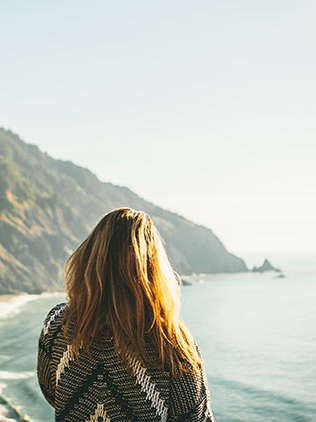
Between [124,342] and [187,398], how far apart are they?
321 mm

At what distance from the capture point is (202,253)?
426 feet

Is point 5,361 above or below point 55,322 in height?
below

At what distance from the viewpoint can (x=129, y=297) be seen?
6.32 feet

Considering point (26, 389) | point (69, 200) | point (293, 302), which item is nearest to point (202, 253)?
point (69, 200)

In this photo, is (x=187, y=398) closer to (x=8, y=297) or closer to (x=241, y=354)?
(x=241, y=354)

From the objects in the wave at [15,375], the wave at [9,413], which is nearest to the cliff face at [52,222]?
the wave at [15,375]

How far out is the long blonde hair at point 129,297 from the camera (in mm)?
1873

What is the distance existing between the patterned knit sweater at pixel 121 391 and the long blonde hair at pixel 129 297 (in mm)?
47

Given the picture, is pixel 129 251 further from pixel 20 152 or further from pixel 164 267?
pixel 20 152

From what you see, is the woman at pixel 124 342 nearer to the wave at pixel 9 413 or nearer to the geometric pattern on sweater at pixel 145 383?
the geometric pattern on sweater at pixel 145 383

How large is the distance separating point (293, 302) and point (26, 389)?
195ft

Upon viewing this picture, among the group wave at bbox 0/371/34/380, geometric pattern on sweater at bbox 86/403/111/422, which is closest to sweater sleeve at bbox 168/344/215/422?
geometric pattern on sweater at bbox 86/403/111/422

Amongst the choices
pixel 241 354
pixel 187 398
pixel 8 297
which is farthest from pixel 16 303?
pixel 187 398

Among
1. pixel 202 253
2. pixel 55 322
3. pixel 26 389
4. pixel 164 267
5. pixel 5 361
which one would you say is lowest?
pixel 202 253
